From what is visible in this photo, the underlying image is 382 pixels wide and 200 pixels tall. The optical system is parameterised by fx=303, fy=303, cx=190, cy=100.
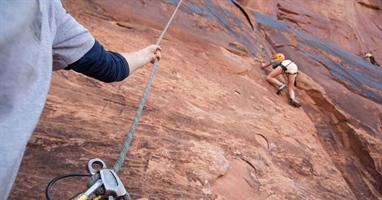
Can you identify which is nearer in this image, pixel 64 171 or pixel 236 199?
pixel 64 171

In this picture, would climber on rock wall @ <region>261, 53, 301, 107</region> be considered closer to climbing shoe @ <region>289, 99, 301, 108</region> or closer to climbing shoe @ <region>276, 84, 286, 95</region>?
climbing shoe @ <region>276, 84, 286, 95</region>

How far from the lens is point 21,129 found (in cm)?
75

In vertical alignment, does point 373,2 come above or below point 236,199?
above

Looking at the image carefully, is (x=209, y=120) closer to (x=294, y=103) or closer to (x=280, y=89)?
(x=294, y=103)

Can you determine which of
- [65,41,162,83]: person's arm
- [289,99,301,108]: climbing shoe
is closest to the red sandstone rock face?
[289,99,301,108]: climbing shoe

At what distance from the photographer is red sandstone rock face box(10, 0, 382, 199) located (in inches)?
83.1

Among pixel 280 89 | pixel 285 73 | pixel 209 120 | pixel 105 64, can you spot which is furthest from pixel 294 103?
pixel 105 64

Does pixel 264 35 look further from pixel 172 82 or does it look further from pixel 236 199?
pixel 236 199

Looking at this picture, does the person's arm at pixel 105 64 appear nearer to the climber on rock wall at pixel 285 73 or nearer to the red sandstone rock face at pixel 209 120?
the red sandstone rock face at pixel 209 120

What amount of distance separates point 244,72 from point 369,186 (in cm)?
255

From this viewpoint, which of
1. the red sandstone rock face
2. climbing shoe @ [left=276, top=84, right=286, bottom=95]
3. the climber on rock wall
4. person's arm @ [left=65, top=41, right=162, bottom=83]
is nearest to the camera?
person's arm @ [left=65, top=41, right=162, bottom=83]

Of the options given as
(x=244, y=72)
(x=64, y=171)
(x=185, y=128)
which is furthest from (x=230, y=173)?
(x=244, y=72)

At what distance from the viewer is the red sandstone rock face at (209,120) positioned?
83.1 inches

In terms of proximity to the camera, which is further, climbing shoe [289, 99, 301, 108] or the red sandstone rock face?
climbing shoe [289, 99, 301, 108]
